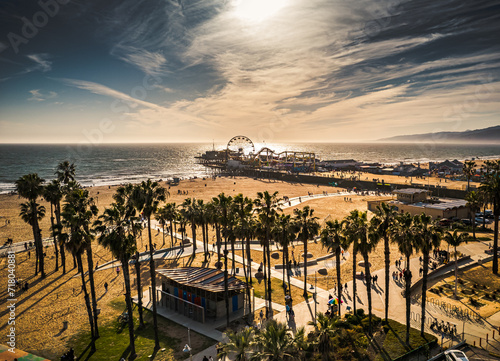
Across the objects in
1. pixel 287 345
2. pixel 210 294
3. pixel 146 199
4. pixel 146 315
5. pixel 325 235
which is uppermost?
pixel 146 199

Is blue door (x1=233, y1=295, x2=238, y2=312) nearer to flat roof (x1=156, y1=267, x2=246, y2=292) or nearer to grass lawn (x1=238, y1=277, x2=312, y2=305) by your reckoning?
flat roof (x1=156, y1=267, x2=246, y2=292)

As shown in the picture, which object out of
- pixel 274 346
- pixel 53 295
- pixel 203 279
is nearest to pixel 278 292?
pixel 203 279

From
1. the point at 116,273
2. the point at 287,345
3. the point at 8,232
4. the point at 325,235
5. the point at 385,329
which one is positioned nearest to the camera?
the point at 287,345

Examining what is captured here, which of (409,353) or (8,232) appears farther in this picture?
(8,232)

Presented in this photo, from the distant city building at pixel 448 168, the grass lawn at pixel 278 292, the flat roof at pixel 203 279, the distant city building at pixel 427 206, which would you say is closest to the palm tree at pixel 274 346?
the flat roof at pixel 203 279

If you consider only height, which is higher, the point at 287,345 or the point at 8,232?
the point at 287,345

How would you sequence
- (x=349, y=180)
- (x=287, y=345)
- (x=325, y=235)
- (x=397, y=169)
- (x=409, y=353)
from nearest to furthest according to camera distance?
(x=287, y=345) → (x=409, y=353) → (x=325, y=235) → (x=349, y=180) → (x=397, y=169)

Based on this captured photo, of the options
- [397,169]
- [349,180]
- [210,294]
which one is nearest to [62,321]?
[210,294]

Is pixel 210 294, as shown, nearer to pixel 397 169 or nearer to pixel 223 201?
pixel 223 201
